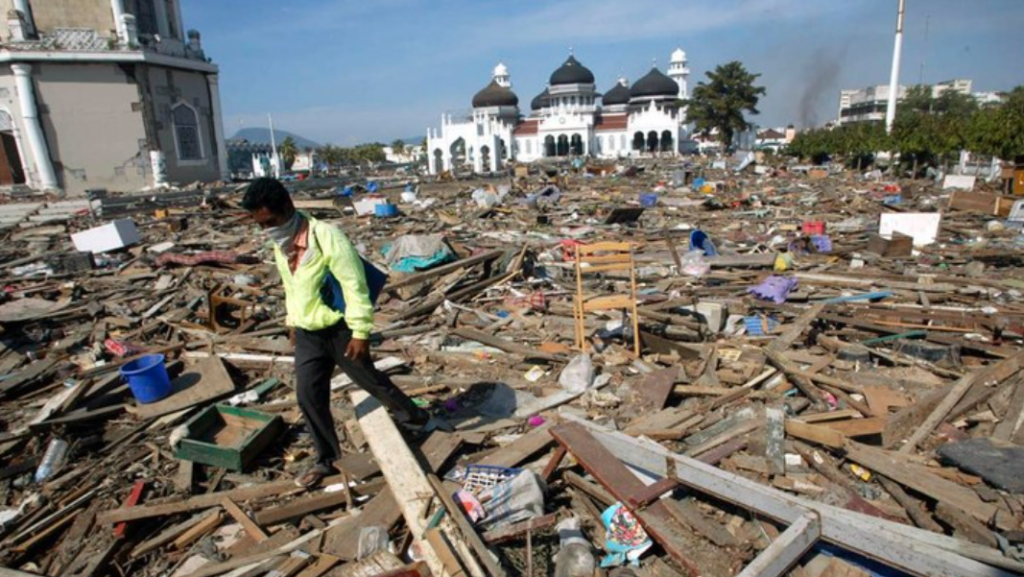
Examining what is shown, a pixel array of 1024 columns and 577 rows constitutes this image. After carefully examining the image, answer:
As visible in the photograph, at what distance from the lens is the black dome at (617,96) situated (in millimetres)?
71500

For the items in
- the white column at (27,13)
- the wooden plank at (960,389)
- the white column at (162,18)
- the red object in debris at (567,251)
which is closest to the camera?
the wooden plank at (960,389)

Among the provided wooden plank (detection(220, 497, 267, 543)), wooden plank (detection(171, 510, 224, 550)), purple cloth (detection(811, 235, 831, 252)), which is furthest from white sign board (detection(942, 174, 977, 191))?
wooden plank (detection(171, 510, 224, 550))

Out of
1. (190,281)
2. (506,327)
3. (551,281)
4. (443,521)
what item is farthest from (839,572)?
(190,281)

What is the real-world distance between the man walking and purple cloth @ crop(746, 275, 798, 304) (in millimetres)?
5673

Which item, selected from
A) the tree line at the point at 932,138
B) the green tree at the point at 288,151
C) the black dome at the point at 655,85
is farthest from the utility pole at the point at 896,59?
the green tree at the point at 288,151

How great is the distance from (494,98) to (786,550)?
221 feet

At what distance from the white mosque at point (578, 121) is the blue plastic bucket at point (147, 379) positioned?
53274 millimetres

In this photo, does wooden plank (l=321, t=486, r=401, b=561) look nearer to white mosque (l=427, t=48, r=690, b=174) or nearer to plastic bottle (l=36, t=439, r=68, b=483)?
plastic bottle (l=36, t=439, r=68, b=483)

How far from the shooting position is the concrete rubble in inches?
119

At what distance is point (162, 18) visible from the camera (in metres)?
29.2

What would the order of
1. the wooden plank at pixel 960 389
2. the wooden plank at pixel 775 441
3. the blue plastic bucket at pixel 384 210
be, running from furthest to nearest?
1. the blue plastic bucket at pixel 384 210
2. the wooden plank at pixel 960 389
3. the wooden plank at pixel 775 441

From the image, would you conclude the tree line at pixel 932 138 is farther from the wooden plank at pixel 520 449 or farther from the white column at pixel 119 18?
the white column at pixel 119 18

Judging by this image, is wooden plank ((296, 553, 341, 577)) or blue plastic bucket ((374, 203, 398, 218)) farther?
blue plastic bucket ((374, 203, 398, 218))

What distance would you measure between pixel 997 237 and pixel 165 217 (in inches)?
857
